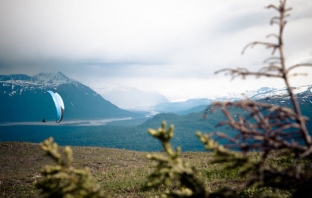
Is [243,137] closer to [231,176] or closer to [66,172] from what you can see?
[66,172]

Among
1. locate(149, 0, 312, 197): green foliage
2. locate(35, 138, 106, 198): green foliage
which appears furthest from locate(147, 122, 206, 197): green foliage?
locate(35, 138, 106, 198): green foliage

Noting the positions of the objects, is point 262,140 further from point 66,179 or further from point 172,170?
point 66,179

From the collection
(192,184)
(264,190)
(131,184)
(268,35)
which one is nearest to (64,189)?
(192,184)

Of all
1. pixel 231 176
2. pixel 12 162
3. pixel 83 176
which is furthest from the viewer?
pixel 12 162

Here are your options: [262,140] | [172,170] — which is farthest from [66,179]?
[262,140]

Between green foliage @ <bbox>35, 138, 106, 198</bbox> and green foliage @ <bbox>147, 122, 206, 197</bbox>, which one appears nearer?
green foliage @ <bbox>35, 138, 106, 198</bbox>

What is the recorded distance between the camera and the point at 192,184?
392 centimetres

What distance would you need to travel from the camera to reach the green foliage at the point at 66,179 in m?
3.55

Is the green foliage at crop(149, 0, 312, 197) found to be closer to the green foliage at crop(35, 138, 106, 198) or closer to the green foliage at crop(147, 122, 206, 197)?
the green foliage at crop(147, 122, 206, 197)

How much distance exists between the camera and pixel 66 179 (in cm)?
369

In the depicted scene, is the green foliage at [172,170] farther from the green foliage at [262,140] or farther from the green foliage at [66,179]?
the green foliage at [66,179]

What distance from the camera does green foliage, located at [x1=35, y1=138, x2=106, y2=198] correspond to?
3.55m

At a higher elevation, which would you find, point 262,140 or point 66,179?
point 262,140

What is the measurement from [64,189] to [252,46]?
393 cm
